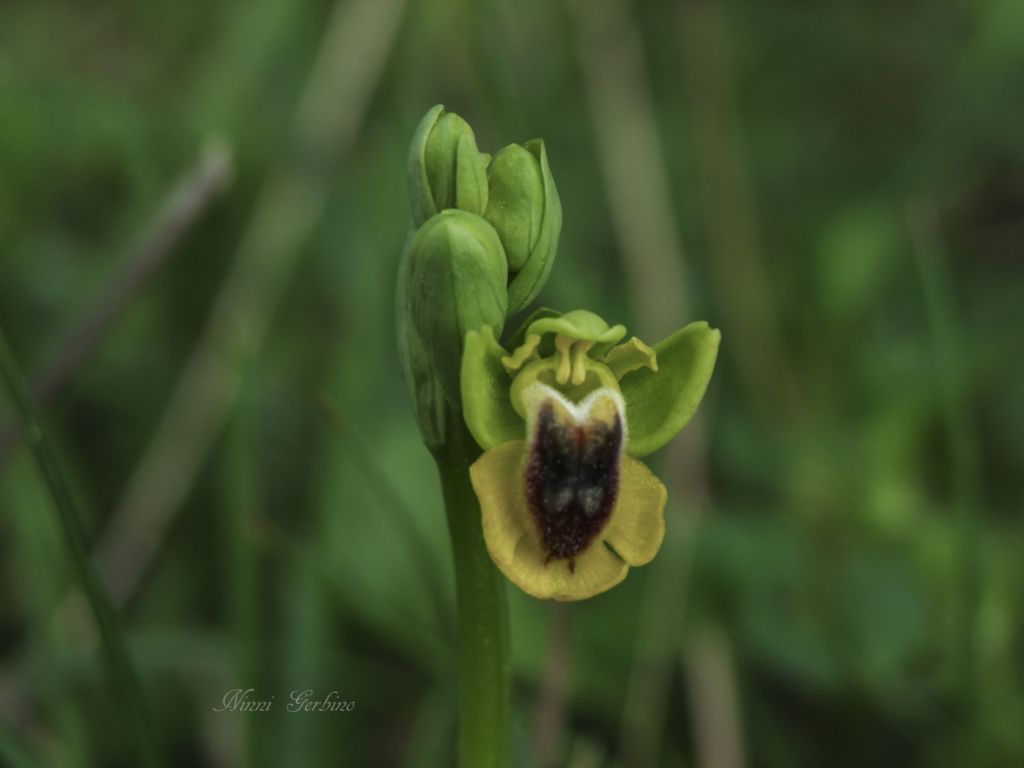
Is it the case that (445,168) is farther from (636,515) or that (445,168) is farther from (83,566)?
(83,566)

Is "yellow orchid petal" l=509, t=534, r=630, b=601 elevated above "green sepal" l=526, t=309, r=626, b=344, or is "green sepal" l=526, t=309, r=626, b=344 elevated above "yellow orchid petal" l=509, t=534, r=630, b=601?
"green sepal" l=526, t=309, r=626, b=344

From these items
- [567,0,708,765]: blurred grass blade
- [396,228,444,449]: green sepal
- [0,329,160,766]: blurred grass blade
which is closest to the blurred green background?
[567,0,708,765]: blurred grass blade

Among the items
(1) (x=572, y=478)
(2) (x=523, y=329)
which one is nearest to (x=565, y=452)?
(1) (x=572, y=478)

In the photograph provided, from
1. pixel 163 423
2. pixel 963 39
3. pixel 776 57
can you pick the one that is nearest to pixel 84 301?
pixel 163 423

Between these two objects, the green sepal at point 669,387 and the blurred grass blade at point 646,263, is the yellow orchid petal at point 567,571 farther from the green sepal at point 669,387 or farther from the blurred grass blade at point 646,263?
the blurred grass blade at point 646,263

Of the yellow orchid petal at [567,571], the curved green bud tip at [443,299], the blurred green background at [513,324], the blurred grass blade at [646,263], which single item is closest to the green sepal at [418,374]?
the curved green bud tip at [443,299]

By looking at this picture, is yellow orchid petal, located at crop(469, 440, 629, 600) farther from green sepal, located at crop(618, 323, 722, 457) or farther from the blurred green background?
the blurred green background

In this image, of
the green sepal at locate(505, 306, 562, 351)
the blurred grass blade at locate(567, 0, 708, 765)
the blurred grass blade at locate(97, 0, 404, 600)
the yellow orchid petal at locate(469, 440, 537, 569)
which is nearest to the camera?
the yellow orchid petal at locate(469, 440, 537, 569)
